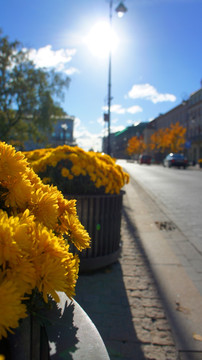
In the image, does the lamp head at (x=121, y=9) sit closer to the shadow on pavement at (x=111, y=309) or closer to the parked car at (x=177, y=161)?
the shadow on pavement at (x=111, y=309)

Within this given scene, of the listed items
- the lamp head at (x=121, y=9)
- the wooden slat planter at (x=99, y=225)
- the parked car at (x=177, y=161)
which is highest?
the lamp head at (x=121, y=9)

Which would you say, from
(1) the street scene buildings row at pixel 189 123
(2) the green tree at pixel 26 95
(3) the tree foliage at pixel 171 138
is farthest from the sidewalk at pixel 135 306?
(3) the tree foliage at pixel 171 138

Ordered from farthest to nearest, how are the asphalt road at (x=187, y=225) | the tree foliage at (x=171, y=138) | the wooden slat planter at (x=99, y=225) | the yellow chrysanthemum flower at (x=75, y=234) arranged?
1. the tree foliage at (x=171, y=138)
2. the asphalt road at (x=187, y=225)
3. the wooden slat planter at (x=99, y=225)
4. the yellow chrysanthemum flower at (x=75, y=234)

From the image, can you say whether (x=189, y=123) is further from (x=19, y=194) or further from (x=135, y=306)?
(x=19, y=194)

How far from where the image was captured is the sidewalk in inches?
80.5

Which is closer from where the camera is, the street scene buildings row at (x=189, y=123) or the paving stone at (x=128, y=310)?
the paving stone at (x=128, y=310)

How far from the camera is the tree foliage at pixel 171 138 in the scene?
58156 millimetres

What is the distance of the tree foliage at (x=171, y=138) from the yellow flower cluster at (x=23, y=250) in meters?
58.6

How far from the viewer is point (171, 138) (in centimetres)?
5834

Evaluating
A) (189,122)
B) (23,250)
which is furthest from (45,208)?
(189,122)

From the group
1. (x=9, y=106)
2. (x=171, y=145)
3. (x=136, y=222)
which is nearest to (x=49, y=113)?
(x=9, y=106)

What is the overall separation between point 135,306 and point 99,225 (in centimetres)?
90

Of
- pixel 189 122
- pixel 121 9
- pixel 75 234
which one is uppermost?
pixel 189 122

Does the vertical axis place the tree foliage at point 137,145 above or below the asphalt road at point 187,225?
above
